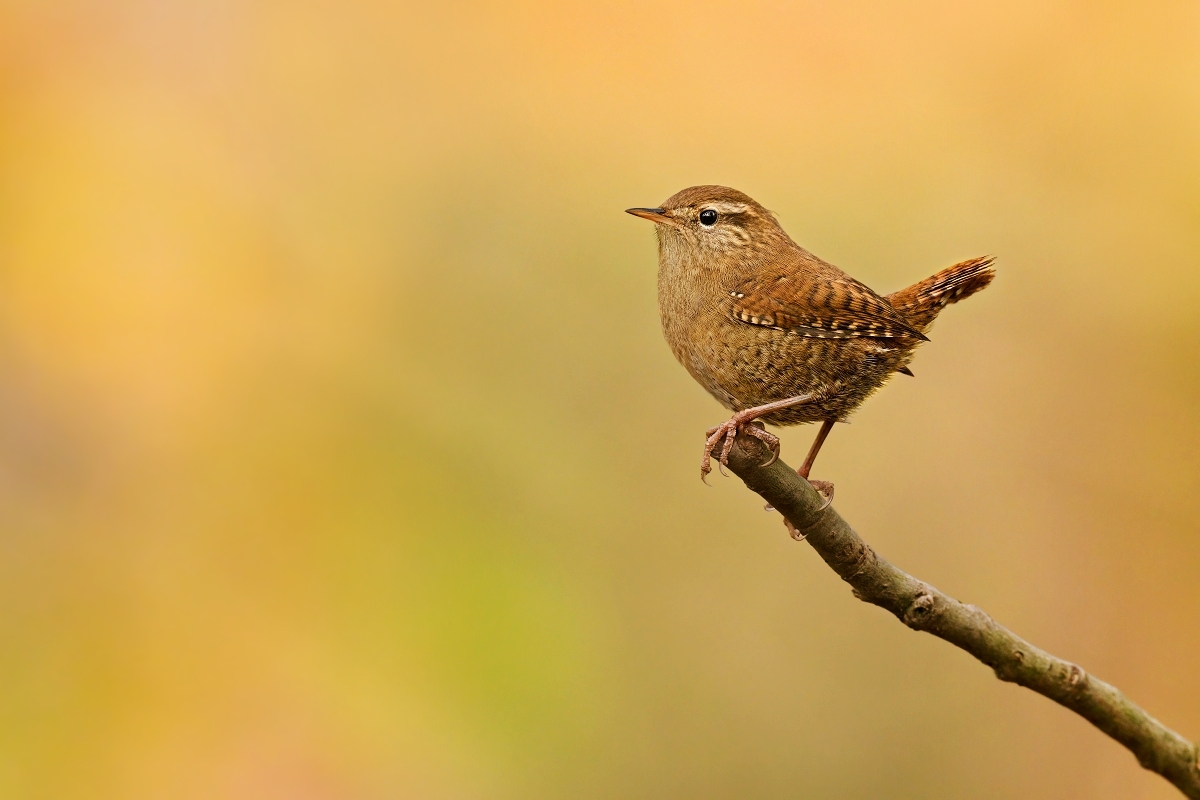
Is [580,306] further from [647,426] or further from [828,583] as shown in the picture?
[828,583]

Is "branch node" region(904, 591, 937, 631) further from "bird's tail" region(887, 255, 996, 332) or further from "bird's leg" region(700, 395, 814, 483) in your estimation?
"bird's tail" region(887, 255, 996, 332)

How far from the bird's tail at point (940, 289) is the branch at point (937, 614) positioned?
116 centimetres

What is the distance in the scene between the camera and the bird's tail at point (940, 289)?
3.20m

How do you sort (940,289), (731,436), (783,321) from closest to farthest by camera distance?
(731,436) → (783,321) → (940,289)

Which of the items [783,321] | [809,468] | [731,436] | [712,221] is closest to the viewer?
[731,436]

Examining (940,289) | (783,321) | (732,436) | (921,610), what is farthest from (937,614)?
(940,289)

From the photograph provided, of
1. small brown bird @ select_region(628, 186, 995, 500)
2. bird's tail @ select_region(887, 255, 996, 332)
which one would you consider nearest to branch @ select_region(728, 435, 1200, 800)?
small brown bird @ select_region(628, 186, 995, 500)

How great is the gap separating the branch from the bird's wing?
0.78 metres

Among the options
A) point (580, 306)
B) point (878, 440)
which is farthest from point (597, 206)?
point (878, 440)

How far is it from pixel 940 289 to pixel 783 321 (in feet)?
2.10

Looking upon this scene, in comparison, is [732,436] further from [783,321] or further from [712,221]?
[712,221]

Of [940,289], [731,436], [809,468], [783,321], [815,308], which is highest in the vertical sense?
[940,289]

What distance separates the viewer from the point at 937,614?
2.26 metres

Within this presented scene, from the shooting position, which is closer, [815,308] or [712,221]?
[815,308]
